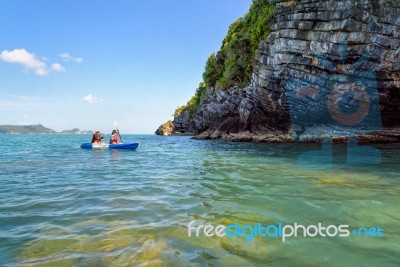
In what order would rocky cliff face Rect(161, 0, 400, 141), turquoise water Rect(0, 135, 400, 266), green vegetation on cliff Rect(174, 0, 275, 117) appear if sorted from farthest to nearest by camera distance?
1. green vegetation on cliff Rect(174, 0, 275, 117)
2. rocky cliff face Rect(161, 0, 400, 141)
3. turquoise water Rect(0, 135, 400, 266)

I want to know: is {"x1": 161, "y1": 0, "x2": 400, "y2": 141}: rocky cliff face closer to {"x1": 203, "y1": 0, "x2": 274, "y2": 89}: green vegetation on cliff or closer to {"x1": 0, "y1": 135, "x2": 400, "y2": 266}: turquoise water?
{"x1": 203, "y1": 0, "x2": 274, "y2": 89}: green vegetation on cliff

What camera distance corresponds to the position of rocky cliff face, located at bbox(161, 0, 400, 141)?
819 inches

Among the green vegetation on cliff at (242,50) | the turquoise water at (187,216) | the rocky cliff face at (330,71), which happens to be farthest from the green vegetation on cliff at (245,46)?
the turquoise water at (187,216)

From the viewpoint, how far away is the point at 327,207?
6148 millimetres

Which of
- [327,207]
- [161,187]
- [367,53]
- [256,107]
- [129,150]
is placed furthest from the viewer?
[256,107]

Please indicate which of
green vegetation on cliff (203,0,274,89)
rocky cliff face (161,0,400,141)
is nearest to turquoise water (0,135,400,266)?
rocky cliff face (161,0,400,141)

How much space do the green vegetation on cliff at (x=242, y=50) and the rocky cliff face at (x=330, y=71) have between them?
2426 millimetres

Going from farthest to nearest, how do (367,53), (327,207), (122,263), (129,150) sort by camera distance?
(129,150), (367,53), (327,207), (122,263)

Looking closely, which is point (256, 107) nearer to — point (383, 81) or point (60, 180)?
point (383, 81)

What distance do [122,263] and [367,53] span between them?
2283 centimetres

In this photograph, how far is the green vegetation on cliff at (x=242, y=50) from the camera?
30.1 m

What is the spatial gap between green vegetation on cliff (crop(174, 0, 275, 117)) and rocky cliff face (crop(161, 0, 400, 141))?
2.43 metres

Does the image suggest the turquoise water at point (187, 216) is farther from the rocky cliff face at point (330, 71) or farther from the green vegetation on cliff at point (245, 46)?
the green vegetation on cliff at point (245, 46)

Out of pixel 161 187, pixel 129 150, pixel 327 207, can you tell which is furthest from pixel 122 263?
pixel 129 150
